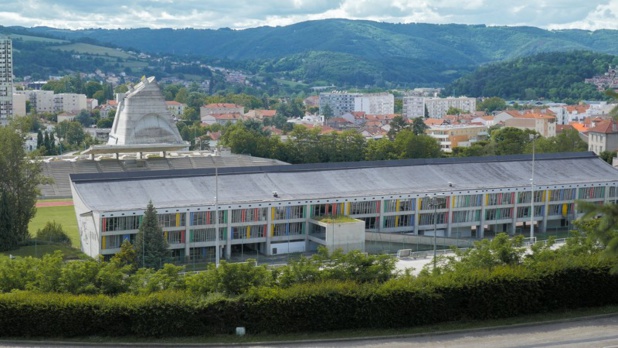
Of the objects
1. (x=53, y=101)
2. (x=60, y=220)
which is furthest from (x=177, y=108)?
(x=60, y=220)

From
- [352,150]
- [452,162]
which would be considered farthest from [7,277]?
[352,150]

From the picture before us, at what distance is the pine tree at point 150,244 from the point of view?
36.5 m

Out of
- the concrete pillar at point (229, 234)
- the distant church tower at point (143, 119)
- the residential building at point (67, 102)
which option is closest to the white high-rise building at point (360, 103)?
the residential building at point (67, 102)

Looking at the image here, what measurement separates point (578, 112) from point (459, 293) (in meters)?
102

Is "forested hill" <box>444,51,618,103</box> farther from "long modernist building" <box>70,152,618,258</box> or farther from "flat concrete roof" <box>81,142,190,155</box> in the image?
"long modernist building" <box>70,152,618,258</box>

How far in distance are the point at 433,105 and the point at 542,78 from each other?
35.3 meters

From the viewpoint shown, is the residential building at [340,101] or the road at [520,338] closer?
the road at [520,338]

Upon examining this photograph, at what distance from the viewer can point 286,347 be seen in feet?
75.9

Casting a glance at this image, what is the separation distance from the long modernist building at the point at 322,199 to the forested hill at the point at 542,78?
387 feet

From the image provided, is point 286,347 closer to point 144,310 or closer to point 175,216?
point 144,310

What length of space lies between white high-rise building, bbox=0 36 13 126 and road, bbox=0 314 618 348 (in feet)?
291

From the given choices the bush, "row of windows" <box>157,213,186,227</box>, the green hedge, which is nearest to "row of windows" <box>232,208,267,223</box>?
"row of windows" <box>157,213,186,227</box>

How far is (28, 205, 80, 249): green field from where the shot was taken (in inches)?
1761

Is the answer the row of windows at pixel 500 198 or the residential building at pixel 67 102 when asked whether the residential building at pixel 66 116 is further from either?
the row of windows at pixel 500 198
